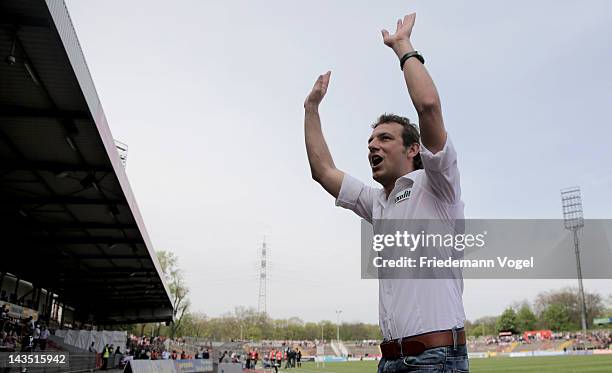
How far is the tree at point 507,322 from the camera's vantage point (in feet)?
342

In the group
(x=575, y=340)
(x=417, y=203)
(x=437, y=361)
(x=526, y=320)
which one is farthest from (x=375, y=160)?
(x=526, y=320)

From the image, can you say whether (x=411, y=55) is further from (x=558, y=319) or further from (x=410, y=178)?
(x=558, y=319)

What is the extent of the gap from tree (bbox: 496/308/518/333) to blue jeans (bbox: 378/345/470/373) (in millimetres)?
112118

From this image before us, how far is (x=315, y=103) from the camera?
3.38 meters

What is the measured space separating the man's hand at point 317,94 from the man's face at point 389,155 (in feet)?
2.60

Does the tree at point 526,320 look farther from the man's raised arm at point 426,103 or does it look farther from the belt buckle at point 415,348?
the man's raised arm at point 426,103

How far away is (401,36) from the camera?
2516 millimetres

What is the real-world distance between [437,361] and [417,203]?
0.69m

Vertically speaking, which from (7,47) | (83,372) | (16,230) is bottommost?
(83,372)

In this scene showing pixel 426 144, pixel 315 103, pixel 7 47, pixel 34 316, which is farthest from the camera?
pixel 34 316

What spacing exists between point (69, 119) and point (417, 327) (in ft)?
34.8

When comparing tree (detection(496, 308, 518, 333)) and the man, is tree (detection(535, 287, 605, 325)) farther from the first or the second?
the man

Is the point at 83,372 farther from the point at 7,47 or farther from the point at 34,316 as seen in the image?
the point at 7,47

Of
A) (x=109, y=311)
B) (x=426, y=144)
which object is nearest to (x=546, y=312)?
(x=109, y=311)
